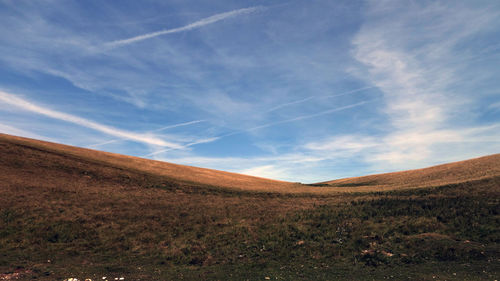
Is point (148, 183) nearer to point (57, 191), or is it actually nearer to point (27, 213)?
point (57, 191)

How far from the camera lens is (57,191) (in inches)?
1382

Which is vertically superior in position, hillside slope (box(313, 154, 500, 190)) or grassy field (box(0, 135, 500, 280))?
hillside slope (box(313, 154, 500, 190))

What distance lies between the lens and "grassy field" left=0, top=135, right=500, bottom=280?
17.6 metres

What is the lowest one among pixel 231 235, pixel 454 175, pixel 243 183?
A: pixel 231 235

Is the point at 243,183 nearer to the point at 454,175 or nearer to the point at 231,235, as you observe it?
the point at 231,235

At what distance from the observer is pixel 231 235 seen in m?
26.2

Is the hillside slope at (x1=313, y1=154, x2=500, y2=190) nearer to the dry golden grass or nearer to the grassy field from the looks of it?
the dry golden grass

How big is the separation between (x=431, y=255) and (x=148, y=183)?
150 ft

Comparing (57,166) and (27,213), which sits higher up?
(57,166)

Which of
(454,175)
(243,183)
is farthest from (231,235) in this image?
(454,175)

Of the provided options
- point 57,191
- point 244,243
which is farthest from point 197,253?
point 57,191

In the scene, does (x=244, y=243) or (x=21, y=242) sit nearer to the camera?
(x=21, y=242)

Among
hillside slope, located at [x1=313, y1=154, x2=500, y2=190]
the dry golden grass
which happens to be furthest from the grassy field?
the dry golden grass

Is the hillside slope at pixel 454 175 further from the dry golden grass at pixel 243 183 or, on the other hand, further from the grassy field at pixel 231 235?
the grassy field at pixel 231 235
